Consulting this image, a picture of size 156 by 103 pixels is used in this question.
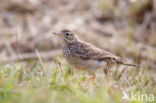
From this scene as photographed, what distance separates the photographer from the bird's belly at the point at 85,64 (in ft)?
18.2

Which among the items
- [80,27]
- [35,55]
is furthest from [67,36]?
[80,27]

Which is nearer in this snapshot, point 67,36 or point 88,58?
point 88,58

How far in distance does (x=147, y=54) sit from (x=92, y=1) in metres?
3.33

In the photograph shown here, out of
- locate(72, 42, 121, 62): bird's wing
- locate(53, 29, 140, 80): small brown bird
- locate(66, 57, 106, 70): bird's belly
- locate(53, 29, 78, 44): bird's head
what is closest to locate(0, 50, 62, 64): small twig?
locate(53, 29, 78, 44): bird's head

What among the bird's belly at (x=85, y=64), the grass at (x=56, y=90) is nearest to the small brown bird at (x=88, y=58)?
the bird's belly at (x=85, y=64)

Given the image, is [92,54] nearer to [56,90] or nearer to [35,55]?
[56,90]

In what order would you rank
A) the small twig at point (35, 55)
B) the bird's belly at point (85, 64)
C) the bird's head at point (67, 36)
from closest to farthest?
the bird's belly at point (85, 64) < the bird's head at point (67, 36) < the small twig at point (35, 55)

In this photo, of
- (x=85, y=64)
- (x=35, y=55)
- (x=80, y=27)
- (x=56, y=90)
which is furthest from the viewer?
(x=80, y=27)

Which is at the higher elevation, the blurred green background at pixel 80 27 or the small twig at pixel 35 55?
the blurred green background at pixel 80 27

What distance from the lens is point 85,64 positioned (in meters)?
5.57

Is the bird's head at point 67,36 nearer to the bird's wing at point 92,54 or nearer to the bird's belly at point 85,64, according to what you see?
the bird's wing at point 92,54

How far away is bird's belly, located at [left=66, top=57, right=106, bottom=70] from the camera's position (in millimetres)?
5555

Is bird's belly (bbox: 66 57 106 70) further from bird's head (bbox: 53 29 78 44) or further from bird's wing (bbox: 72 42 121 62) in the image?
bird's head (bbox: 53 29 78 44)

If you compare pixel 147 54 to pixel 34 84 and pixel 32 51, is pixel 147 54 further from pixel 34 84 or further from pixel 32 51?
pixel 34 84
